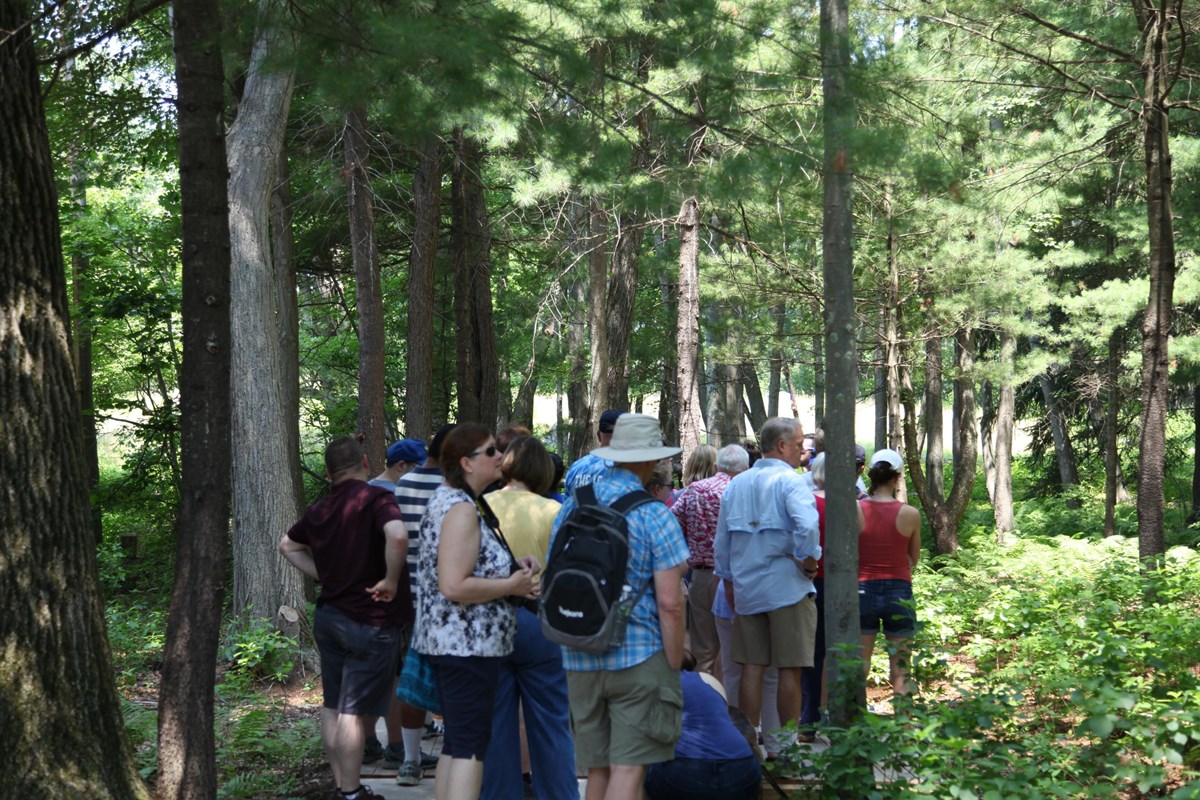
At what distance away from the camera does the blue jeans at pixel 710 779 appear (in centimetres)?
452

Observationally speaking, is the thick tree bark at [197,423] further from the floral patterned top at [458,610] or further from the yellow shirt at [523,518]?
the yellow shirt at [523,518]

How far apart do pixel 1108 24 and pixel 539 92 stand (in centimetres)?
753

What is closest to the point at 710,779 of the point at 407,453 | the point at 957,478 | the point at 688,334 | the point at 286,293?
the point at 407,453

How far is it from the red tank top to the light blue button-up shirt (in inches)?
25.2

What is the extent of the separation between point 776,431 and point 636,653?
228 cm

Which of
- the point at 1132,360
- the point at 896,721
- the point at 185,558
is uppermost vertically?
the point at 1132,360

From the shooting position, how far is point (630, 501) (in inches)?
171

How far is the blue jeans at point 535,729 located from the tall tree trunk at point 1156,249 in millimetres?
7028

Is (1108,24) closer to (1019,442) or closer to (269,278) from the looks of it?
(269,278)

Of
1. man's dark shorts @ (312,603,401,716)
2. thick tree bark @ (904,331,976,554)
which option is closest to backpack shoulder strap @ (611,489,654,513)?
man's dark shorts @ (312,603,401,716)

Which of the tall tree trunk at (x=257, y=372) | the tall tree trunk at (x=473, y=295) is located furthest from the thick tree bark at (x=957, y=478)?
the tall tree trunk at (x=257, y=372)

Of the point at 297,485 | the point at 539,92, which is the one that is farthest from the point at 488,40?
the point at 297,485

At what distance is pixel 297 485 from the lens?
14.0m

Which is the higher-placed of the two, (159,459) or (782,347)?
(782,347)
